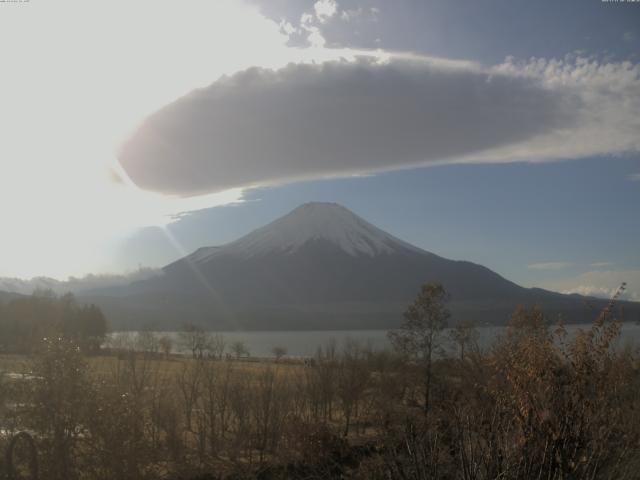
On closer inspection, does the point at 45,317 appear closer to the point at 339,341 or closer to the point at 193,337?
the point at 193,337

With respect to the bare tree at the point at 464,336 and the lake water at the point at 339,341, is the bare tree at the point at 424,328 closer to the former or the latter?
the bare tree at the point at 464,336

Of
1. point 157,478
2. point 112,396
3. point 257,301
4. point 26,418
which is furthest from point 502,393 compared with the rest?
point 257,301

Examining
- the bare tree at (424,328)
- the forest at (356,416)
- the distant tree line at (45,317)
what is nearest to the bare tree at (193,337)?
the distant tree line at (45,317)

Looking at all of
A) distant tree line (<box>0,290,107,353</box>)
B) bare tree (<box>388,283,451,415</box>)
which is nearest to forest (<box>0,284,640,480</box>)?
bare tree (<box>388,283,451,415</box>)

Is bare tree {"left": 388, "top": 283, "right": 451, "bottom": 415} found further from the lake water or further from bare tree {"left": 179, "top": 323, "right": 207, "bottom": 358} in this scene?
bare tree {"left": 179, "top": 323, "right": 207, "bottom": 358}

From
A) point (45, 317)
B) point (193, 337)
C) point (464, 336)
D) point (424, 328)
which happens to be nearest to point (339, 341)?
point (193, 337)

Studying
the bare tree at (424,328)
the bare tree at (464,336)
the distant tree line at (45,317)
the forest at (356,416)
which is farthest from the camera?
the distant tree line at (45,317)
